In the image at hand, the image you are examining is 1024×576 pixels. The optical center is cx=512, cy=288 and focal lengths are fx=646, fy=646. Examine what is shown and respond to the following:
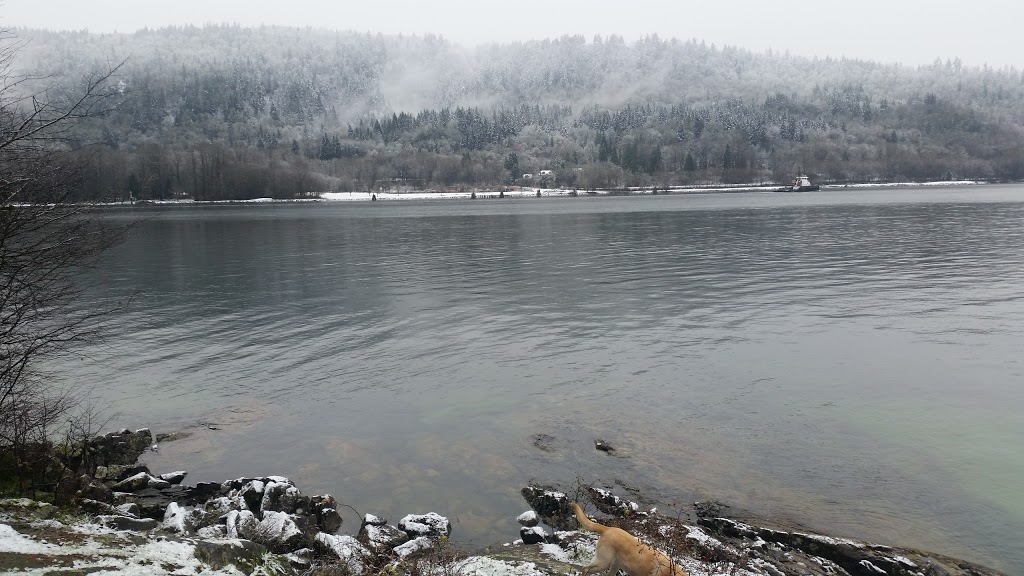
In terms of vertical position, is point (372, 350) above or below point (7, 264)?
below

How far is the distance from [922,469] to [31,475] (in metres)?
19.0

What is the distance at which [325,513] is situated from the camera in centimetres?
1298

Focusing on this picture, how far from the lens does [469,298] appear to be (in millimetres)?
38406

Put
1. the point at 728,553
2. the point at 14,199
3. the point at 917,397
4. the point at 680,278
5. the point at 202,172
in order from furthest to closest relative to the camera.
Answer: the point at 202,172 → the point at 680,278 → the point at 917,397 → the point at 728,553 → the point at 14,199

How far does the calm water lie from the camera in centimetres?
1455

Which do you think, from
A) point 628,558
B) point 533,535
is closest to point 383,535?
point 533,535

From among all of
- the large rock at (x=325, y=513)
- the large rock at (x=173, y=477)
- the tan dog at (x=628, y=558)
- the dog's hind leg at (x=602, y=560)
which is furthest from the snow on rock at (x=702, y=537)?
the large rock at (x=173, y=477)

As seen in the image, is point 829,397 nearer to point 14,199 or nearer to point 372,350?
point 372,350

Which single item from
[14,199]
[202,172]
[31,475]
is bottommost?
[31,475]

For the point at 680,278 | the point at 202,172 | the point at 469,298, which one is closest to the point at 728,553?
the point at 469,298

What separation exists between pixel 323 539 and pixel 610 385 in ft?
41.2

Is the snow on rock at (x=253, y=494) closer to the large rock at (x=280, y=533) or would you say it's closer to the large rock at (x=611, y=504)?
the large rock at (x=280, y=533)

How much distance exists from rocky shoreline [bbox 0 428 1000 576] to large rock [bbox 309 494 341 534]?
0.02 metres

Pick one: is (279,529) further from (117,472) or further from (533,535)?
(117,472)
